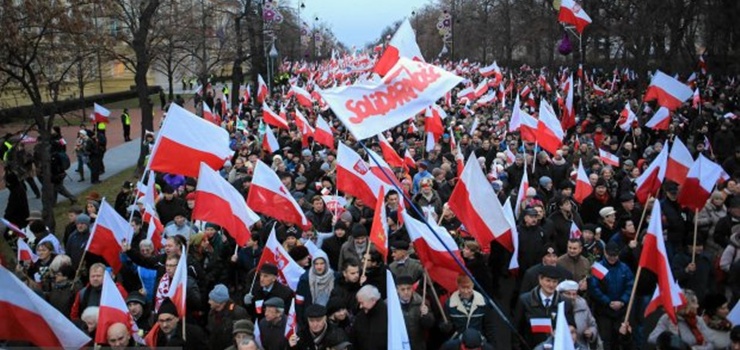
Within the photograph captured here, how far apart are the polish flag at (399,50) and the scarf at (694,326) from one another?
6.03 m

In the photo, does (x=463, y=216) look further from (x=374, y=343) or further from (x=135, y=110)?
(x=135, y=110)

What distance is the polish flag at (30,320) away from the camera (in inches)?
194

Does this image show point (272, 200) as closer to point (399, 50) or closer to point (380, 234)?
point (380, 234)

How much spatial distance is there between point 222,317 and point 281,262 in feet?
3.79

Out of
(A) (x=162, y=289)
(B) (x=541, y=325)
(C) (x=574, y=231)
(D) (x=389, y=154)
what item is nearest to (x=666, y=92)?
(D) (x=389, y=154)

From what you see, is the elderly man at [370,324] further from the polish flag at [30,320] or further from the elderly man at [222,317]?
the polish flag at [30,320]

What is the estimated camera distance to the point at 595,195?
36.3 feet

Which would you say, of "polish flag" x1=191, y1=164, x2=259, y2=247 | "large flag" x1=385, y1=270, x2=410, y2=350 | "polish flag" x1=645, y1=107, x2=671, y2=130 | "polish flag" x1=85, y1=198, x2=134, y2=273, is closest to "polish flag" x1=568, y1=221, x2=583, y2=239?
"polish flag" x1=191, y1=164, x2=259, y2=247

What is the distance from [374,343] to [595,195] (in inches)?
242

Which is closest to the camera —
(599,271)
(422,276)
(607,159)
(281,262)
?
(599,271)

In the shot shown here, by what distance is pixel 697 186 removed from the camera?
920 cm

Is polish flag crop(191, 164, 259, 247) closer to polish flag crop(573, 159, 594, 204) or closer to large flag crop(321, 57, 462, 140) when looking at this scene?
large flag crop(321, 57, 462, 140)

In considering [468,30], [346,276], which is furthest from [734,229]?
[468,30]

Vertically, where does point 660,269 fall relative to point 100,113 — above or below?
above
